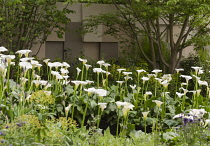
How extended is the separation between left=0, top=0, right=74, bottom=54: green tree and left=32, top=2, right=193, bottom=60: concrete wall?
0.37 m

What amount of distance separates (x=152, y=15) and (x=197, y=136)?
5.15 m

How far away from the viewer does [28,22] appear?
29.9ft

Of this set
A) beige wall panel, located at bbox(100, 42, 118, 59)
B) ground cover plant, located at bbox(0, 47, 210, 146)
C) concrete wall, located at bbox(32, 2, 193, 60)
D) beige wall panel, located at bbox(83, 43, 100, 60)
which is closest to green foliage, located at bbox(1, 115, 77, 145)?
ground cover plant, located at bbox(0, 47, 210, 146)

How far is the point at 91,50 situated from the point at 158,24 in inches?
83.0

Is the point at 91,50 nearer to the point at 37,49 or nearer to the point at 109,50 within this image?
the point at 109,50

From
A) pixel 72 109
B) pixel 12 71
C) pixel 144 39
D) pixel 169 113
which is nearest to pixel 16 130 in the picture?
pixel 72 109

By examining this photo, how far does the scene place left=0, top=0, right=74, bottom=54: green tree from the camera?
8.64 m

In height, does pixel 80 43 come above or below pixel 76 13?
below

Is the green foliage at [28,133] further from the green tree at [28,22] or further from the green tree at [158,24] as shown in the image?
the green tree at [28,22]

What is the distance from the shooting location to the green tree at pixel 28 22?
864 centimetres

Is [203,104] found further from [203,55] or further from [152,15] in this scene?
[203,55]

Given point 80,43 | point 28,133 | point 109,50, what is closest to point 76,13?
point 80,43

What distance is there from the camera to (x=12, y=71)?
27.9 feet

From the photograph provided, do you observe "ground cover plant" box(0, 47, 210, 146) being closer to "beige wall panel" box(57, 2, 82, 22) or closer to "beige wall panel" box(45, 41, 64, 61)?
"beige wall panel" box(45, 41, 64, 61)
